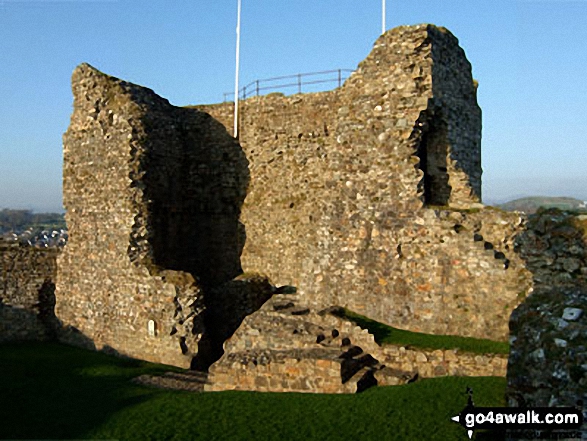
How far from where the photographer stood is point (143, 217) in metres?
15.4

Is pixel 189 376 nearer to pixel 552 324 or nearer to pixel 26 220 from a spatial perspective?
pixel 552 324

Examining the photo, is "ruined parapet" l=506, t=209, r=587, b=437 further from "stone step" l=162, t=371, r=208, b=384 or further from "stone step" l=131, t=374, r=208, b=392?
"stone step" l=162, t=371, r=208, b=384

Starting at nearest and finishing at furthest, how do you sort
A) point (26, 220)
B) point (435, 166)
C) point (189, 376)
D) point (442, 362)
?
Result: point (442, 362)
point (435, 166)
point (189, 376)
point (26, 220)

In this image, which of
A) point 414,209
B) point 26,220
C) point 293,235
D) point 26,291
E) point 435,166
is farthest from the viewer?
point 26,220

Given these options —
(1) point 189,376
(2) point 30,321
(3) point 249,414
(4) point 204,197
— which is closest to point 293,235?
(4) point 204,197

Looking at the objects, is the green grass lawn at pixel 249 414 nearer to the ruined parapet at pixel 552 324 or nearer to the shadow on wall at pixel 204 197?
the ruined parapet at pixel 552 324

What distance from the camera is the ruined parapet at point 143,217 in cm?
1475

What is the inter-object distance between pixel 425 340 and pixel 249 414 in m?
4.07

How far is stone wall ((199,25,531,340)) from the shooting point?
1088cm

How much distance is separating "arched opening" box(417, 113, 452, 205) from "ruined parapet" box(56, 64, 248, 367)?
633 cm

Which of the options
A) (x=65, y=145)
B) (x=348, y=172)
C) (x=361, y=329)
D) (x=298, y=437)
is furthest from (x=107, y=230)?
(x=298, y=437)

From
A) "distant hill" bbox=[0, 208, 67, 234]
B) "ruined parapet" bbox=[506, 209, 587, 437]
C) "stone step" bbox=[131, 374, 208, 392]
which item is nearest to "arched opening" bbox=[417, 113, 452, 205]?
"ruined parapet" bbox=[506, 209, 587, 437]

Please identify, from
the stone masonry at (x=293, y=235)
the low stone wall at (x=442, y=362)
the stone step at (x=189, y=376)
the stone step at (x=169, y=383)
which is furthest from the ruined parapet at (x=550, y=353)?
the stone step at (x=189, y=376)

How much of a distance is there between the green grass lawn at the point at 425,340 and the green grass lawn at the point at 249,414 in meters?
1.43
